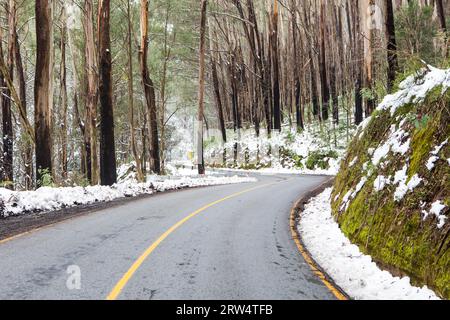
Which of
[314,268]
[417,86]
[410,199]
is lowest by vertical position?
[314,268]

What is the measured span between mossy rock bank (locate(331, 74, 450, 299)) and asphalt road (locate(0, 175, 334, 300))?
120cm

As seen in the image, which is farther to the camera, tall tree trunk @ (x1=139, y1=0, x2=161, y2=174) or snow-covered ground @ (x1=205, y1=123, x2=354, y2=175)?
snow-covered ground @ (x1=205, y1=123, x2=354, y2=175)

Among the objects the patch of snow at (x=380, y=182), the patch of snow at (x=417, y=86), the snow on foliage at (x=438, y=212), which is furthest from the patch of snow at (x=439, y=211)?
the patch of snow at (x=417, y=86)

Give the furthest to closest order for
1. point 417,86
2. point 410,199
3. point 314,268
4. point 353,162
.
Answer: point 353,162 → point 417,86 → point 314,268 → point 410,199

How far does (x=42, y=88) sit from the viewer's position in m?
16.2

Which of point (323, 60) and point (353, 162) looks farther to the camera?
point (323, 60)

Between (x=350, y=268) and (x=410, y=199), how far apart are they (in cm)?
146

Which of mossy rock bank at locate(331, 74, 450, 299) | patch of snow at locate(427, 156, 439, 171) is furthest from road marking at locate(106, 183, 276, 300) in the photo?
patch of snow at locate(427, 156, 439, 171)

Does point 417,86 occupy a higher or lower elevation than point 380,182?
higher

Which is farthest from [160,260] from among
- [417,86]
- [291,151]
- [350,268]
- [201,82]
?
[291,151]

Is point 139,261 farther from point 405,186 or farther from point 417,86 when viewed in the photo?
point 417,86

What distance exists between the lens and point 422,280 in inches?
209

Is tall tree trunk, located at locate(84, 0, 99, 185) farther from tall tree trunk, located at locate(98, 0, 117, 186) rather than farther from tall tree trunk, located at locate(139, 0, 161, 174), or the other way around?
tall tree trunk, located at locate(139, 0, 161, 174)

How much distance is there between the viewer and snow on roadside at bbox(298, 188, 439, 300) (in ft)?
18.0
